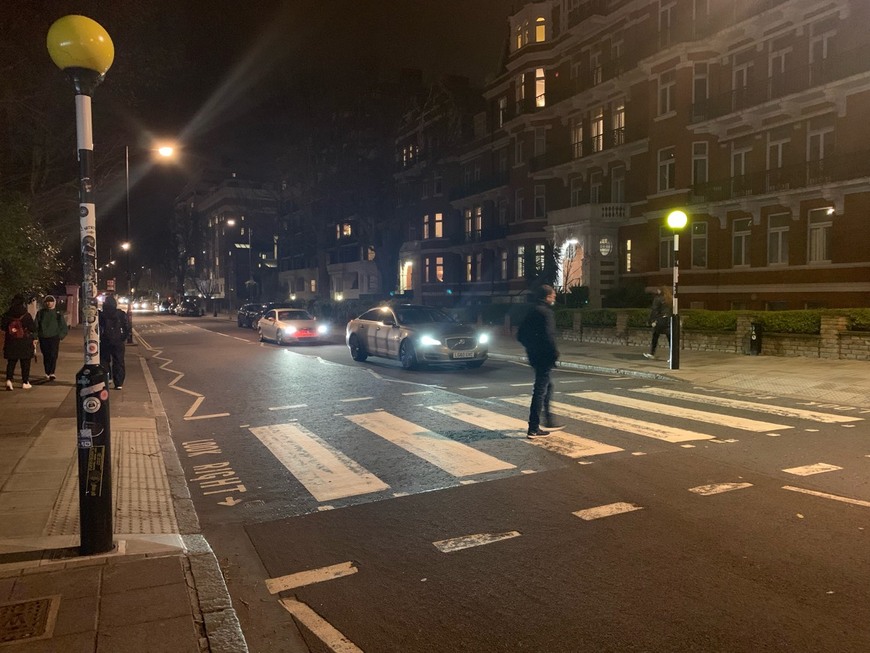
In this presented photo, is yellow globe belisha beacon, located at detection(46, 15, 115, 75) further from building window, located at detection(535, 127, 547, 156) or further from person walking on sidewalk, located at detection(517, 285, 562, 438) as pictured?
building window, located at detection(535, 127, 547, 156)

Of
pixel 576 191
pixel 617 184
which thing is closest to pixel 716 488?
pixel 617 184

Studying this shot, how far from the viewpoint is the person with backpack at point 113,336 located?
13.4 metres

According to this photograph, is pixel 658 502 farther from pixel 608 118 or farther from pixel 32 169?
pixel 608 118

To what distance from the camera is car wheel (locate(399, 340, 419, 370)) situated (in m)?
16.7

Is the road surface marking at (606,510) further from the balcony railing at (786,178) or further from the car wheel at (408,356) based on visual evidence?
the balcony railing at (786,178)

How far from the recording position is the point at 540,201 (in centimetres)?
4012

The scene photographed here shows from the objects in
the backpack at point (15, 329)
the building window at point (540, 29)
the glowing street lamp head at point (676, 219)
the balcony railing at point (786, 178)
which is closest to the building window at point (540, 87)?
the building window at point (540, 29)

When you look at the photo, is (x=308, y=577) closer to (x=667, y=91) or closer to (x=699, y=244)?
(x=699, y=244)

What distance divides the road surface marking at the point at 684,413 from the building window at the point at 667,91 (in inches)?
873

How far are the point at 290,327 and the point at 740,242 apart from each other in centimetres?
1857

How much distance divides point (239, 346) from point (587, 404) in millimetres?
18123

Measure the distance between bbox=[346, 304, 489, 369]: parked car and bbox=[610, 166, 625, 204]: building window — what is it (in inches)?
752

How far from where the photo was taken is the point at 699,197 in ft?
95.3

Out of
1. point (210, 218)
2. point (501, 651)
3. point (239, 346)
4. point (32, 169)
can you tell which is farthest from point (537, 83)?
point (210, 218)
